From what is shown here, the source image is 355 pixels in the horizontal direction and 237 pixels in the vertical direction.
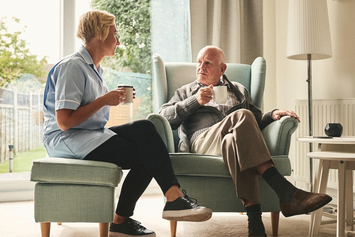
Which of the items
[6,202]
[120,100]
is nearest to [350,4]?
[120,100]

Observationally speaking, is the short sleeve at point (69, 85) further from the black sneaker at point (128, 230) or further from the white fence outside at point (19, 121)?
the white fence outside at point (19, 121)

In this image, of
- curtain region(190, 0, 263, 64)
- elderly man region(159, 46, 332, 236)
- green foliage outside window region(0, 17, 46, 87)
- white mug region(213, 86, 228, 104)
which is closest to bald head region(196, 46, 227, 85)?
elderly man region(159, 46, 332, 236)

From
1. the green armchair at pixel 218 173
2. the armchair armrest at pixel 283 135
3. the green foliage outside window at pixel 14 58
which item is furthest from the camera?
the green foliage outside window at pixel 14 58

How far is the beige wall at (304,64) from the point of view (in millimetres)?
2834

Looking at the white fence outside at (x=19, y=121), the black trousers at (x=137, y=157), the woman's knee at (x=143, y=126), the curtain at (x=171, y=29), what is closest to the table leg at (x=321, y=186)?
the black trousers at (x=137, y=157)

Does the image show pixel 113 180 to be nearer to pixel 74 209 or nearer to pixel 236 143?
pixel 74 209

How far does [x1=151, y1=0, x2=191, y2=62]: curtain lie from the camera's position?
338cm

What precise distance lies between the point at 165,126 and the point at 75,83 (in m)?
0.52

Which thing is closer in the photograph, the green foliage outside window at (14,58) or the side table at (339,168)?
the side table at (339,168)

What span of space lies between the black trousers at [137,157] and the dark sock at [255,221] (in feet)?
1.22

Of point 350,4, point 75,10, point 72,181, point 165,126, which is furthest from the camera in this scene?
point 75,10

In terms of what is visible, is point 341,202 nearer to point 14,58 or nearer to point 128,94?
point 128,94

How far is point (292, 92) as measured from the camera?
3408 millimetres

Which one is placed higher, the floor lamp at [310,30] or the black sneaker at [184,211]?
the floor lamp at [310,30]
